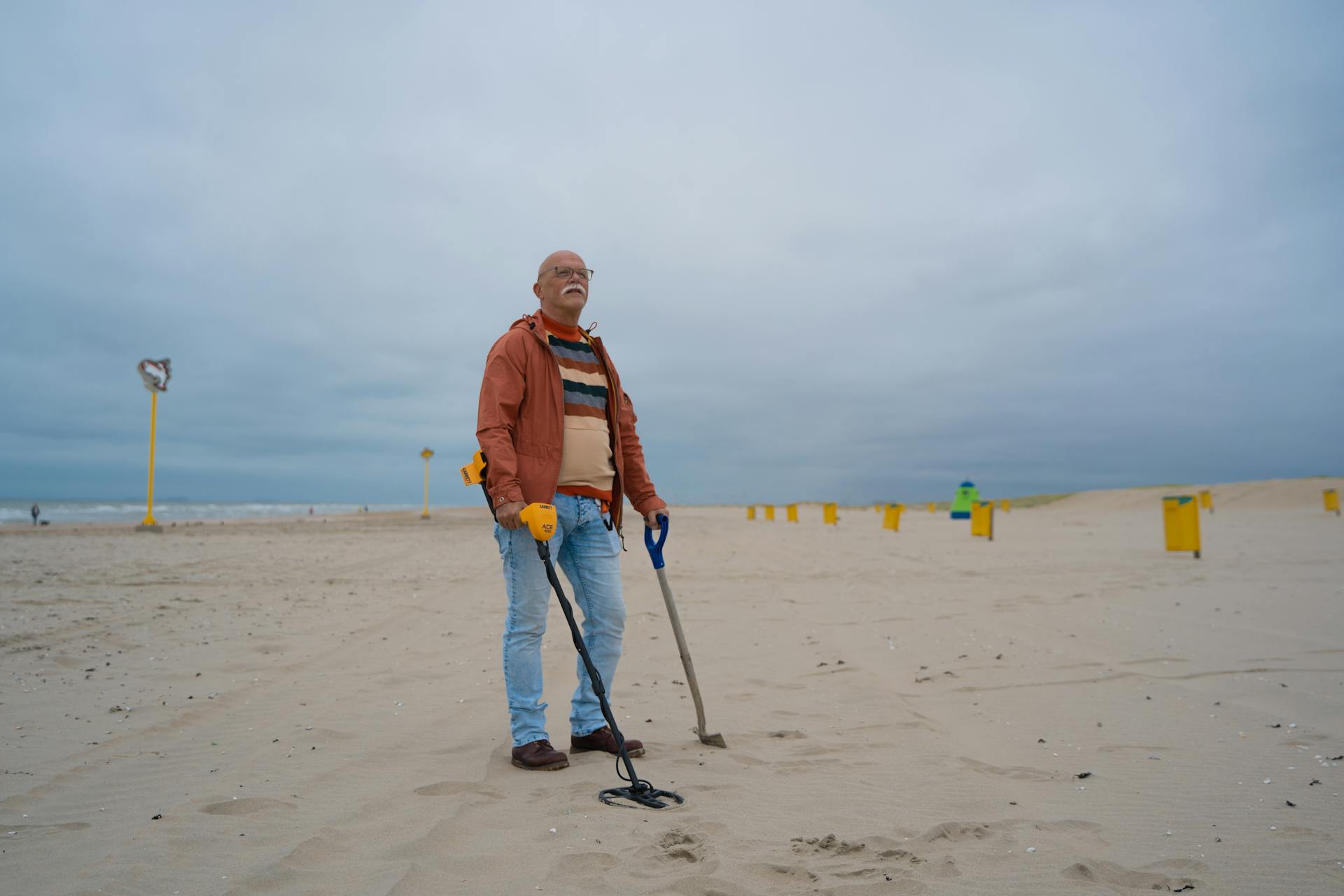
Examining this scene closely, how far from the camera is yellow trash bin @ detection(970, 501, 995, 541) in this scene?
712 inches

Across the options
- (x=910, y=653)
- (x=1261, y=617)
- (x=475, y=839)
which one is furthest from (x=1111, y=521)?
(x=475, y=839)

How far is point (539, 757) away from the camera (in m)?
3.32

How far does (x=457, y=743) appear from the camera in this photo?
12.2ft

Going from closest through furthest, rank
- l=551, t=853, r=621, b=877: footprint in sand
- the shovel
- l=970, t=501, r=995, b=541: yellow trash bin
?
l=551, t=853, r=621, b=877: footprint in sand
the shovel
l=970, t=501, r=995, b=541: yellow trash bin

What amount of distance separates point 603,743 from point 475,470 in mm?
Result: 1380

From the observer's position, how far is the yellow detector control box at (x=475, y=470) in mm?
3414

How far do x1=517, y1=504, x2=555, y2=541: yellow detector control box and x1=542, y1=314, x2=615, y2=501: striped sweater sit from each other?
1.15 ft

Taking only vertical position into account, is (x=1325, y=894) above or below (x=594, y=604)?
below

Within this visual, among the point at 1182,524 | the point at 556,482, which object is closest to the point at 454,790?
the point at 556,482

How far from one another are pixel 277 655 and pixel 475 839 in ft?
12.4

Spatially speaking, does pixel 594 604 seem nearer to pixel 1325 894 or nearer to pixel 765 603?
pixel 1325 894

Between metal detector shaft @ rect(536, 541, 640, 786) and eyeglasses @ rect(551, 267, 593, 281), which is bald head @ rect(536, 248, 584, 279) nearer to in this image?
eyeglasses @ rect(551, 267, 593, 281)

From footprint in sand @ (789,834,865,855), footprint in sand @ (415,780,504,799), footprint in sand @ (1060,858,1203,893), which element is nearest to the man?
footprint in sand @ (415,780,504,799)

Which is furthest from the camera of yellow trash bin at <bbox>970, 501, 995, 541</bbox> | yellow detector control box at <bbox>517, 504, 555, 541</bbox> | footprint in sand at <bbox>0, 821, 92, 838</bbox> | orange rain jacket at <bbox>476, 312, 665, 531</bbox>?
yellow trash bin at <bbox>970, 501, 995, 541</bbox>
